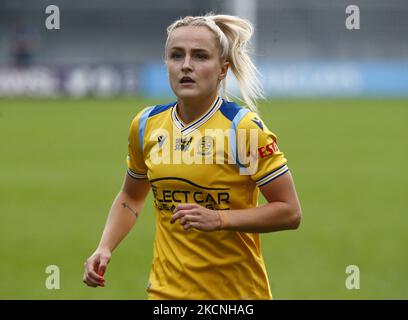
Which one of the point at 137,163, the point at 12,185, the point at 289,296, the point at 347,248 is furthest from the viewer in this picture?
the point at 12,185

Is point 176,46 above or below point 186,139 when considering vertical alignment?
above

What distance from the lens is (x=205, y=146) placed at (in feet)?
14.4

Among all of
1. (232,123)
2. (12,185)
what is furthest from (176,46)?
(12,185)

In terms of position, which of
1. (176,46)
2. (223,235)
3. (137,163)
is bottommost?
(223,235)

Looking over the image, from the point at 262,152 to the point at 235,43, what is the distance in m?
0.60

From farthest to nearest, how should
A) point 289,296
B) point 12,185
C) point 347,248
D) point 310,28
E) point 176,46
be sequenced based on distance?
point 310,28, point 12,185, point 347,248, point 289,296, point 176,46

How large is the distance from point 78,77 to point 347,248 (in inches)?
1008

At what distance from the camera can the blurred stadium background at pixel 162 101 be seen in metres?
9.49

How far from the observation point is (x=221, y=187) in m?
4.36

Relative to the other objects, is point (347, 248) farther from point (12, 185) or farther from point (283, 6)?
point (283, 6)

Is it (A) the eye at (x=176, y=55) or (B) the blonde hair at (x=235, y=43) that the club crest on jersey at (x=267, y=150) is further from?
(A) the eye at (x=176, y=55)

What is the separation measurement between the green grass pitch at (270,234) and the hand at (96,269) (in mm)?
3475

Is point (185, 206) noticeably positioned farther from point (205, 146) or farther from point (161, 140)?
point (161, 140)

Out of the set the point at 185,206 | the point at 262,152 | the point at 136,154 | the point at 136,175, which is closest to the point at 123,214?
the point at 136,175
